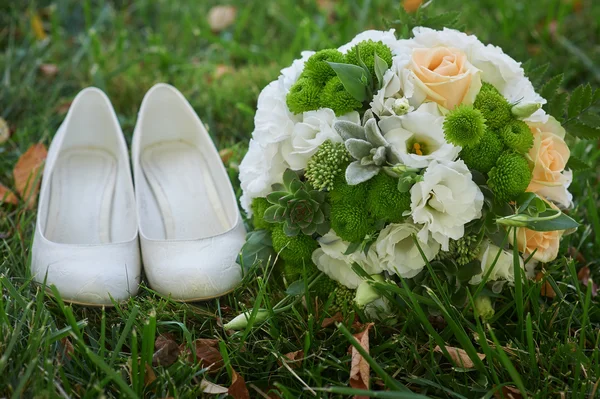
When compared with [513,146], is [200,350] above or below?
below

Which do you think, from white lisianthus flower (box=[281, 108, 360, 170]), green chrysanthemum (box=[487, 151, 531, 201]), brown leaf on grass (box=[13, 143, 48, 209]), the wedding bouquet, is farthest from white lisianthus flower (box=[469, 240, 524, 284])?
brown leaf on grass (box=[13, 143, 48, 209])

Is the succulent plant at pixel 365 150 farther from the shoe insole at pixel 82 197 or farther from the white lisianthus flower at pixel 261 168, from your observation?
the shoe insole at pixel 82 197

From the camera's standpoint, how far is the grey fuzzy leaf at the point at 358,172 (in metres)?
1.03

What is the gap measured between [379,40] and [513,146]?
31cm

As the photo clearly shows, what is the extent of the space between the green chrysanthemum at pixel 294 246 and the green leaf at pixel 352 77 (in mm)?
278

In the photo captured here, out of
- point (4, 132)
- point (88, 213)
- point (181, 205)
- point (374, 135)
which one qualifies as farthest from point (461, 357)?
point (4, 132)

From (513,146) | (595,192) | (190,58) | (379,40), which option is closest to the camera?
(513,146)

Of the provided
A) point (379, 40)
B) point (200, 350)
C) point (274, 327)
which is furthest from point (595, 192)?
point (200, 350)

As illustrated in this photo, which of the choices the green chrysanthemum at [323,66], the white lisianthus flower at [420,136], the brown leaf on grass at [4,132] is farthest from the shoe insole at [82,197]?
the white lisianthus flower at [420,136]

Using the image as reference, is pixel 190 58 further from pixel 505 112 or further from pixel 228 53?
pixel 505 112

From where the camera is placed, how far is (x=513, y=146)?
1056mm

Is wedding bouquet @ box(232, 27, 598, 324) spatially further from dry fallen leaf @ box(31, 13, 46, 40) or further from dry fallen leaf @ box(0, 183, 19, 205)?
dry fallen leaf @ box(31, 13, 46, 40)

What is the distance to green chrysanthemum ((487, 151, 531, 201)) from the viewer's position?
1034mm

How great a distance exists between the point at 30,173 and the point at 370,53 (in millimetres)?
908
